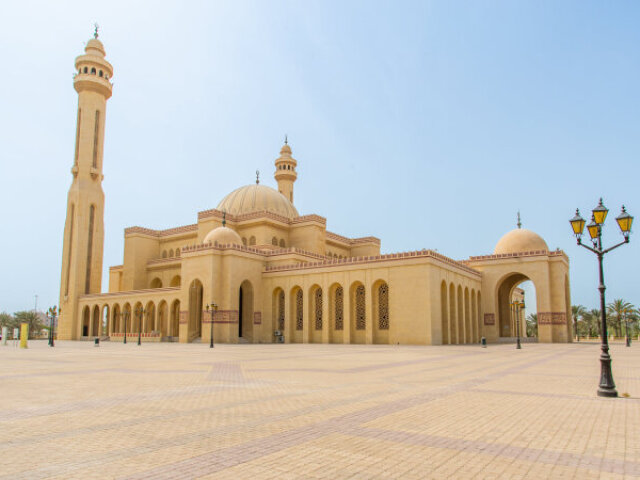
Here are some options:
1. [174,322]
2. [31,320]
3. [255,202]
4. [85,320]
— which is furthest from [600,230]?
[31,320]

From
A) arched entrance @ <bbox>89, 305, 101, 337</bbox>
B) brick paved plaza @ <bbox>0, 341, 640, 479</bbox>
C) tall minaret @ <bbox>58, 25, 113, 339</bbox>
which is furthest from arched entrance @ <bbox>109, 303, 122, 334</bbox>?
brick paved plaza @ <bbox>0, 341, 640, 479</bbox>

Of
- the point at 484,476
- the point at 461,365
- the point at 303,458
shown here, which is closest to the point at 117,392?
the point at 303,458

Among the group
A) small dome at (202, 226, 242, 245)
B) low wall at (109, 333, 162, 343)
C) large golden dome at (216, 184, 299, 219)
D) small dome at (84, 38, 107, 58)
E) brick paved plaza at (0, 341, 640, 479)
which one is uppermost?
small dome at (84, 38, 107, 58)

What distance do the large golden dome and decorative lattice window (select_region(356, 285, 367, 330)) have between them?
14.5 m

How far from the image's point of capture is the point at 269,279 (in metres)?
37.6

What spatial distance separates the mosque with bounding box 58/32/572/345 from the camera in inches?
1280

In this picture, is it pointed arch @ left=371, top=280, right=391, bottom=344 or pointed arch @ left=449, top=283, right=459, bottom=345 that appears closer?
pointed arch @ left=371, top=280, right=391, bottom=344

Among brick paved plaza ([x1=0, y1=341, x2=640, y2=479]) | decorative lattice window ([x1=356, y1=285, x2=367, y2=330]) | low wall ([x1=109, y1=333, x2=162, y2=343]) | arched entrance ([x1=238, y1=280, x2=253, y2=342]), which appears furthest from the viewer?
low wall ([x1=109, y1=333, x2=162, y2=343])

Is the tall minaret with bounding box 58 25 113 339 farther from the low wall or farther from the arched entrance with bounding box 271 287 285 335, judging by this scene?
the arched entrance with bounding box 271 287 285 335

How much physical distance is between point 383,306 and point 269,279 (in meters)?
9.28

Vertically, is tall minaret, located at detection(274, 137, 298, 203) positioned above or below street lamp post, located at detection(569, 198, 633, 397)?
above

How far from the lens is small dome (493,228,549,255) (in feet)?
131

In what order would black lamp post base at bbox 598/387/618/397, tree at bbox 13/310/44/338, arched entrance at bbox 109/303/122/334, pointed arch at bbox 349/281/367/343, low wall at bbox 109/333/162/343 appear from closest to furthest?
1. black lamp post base at bbox 598/387/618/397
2. pointed arch at bbox 349/281/367/343
3. low wall at bbox 109/333/162/343
4. arched entrance at bbox 109/303/122/334
5. tree at bbox 13/310/44/338

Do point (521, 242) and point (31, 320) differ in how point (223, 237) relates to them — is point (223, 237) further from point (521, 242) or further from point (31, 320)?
point (31, 320)
